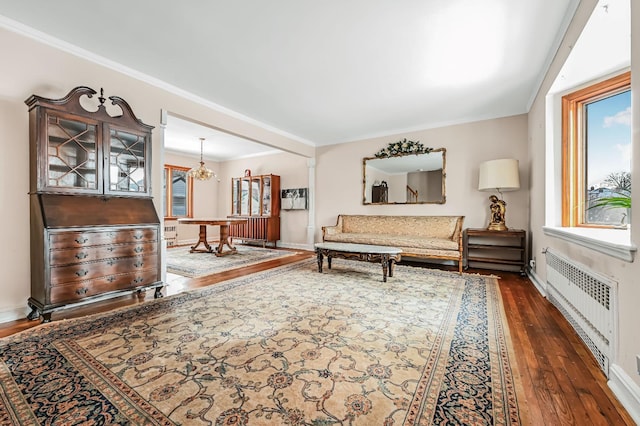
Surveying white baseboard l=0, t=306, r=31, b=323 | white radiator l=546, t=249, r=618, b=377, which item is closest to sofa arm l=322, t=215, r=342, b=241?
white radiator l=546, t=249, r=618, b=377

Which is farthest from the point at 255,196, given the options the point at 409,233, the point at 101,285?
the point at 101,285

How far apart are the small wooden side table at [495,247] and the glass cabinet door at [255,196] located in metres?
4.90

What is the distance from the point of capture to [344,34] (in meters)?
2.41

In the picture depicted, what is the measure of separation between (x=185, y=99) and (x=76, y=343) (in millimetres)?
2984

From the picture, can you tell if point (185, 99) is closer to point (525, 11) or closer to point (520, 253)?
point (525, 11)

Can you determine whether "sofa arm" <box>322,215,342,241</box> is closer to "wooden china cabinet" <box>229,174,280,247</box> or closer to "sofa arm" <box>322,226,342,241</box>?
"sofa arm" <box>322,226,342,241</box>

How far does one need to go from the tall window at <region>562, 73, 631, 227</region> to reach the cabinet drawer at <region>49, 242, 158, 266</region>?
3.80 meters

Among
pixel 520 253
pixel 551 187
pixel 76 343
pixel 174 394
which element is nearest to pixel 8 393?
pixel 76 343

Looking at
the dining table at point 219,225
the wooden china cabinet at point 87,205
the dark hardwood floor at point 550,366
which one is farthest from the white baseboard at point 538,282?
the dining table at point 219,225

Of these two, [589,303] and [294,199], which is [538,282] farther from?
[294,199]

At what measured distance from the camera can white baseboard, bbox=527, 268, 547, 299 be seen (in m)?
2.88

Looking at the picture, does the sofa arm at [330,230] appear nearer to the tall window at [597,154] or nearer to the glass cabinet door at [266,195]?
the glass cabinet door at [266,195]

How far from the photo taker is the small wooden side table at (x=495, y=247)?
3840mm

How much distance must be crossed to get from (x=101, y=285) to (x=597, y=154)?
4.55m
